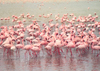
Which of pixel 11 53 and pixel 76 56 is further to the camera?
pixel 11 53

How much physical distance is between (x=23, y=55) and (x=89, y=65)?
2306 millimetres

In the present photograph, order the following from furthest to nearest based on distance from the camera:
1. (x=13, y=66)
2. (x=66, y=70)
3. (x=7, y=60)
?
(x=7, y=60), (x=13, y=66), (x=66, y=70)

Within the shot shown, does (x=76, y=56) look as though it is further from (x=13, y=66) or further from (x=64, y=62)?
(x=13, y=66)

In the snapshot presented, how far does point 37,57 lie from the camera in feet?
22.2

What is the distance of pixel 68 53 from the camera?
23.4 feet

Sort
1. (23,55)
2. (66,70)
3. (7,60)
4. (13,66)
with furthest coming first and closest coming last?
(23,55) → (7,60) → (13,66) → (66,70)

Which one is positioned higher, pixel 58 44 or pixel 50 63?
pixel 58 44

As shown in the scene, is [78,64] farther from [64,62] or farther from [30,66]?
[30,66]

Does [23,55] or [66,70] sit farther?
[23,55]

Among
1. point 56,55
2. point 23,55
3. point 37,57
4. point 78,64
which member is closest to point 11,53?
point 23,55

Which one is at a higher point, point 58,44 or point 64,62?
point 58,44

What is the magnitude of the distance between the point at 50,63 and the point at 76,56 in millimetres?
1071

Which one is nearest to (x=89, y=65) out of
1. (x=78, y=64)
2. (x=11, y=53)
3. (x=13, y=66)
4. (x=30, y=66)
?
(x=78, y=64)

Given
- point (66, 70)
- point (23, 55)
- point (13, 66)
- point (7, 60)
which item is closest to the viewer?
point (66, 70)
